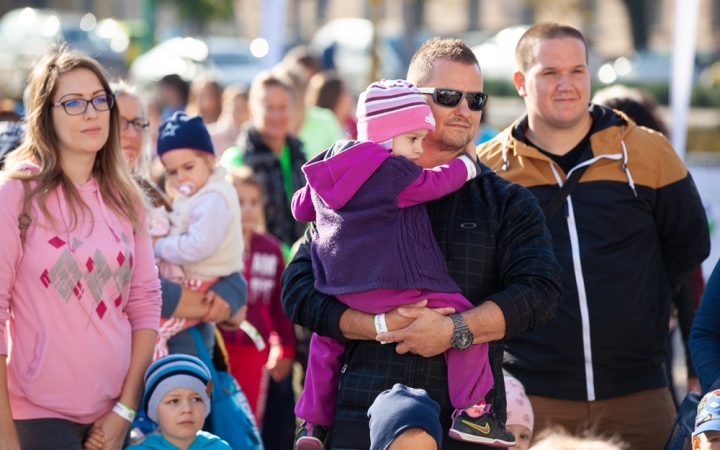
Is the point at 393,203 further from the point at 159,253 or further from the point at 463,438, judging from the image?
the point at 159,253

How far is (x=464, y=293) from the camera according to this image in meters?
3.29

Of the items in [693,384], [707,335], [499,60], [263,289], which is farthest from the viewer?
[499,60]

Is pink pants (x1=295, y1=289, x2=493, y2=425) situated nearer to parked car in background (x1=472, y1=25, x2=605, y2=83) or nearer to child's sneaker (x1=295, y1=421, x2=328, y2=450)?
child's sneaker (x1=295, y1=421, x2=328, y2=450)

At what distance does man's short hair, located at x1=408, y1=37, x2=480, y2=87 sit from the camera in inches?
138

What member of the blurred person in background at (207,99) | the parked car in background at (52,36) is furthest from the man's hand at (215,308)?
the parked car in background at (52,36)

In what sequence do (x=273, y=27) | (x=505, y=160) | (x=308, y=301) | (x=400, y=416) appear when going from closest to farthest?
(x=400, y=416) → (x=308, y=301) → (x=505, y=160) → (x=273, y=27)

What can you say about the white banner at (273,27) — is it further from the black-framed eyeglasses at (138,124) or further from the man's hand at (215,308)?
the man's hand at (215,308)

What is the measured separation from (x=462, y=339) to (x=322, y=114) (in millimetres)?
6784

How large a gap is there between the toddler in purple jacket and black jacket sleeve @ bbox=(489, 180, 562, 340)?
0.48 feet

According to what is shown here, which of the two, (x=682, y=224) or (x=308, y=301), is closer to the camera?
(x=308, y=301)

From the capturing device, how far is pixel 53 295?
3.74 metres

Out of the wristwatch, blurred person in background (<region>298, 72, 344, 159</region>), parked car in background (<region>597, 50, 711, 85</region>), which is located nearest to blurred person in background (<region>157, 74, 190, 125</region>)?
blurred person in background (<region>298, 72, 344, 159</region>)

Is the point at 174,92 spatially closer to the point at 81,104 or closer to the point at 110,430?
the point at 81,104

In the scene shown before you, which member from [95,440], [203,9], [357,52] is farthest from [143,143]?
[203,9]
